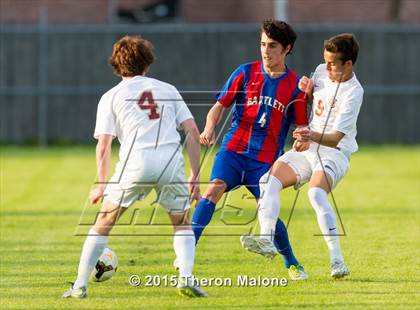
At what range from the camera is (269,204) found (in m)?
8.91

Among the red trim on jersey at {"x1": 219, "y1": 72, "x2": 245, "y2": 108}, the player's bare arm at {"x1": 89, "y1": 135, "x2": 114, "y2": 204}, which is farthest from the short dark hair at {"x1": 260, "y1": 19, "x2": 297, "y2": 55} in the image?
the player's bare arm at {"x1": 89, "y1": 135, "x2": 114, "y2": 204}

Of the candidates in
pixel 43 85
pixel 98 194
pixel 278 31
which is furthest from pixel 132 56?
pixel 43 85

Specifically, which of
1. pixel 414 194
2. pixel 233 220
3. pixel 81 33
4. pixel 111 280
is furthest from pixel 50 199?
pixel 81 33

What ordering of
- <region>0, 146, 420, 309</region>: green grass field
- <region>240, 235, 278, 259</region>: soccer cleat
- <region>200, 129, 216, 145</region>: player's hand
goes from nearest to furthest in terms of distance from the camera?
<region>0, 146, 420, 309</region>: green grass field
<region>240, 235, 278, 259</region>: soccer cleat
<region>200, 129, 216, 145</region>: player's hand

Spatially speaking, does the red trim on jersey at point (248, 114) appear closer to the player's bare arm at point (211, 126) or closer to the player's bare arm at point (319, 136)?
the player's bare arm at point (211, 126)

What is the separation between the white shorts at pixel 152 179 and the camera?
7891 mm

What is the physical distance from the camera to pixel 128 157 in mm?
7984

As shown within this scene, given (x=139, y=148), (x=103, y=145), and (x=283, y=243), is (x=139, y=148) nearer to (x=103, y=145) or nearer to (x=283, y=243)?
(x=103, y=145)

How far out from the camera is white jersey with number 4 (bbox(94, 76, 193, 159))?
7.92 meters

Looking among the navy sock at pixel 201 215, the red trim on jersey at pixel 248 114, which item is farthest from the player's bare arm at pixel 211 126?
the navy sock at pixel 201 215

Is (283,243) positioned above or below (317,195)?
below

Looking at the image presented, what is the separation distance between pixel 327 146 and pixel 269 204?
25.5 inches

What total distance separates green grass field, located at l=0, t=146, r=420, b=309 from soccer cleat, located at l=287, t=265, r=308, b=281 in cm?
9

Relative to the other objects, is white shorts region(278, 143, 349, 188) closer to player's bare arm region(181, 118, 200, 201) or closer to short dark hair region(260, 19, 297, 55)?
short dark hair region(260, 19, 297, 55)
